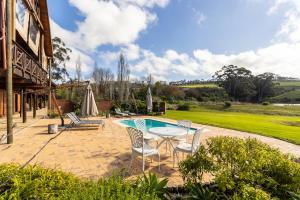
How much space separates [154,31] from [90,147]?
62.1ft

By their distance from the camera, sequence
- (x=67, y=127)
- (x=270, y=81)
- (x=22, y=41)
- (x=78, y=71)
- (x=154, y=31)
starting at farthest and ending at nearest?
(x=270, y=81), (x=78, y=71), (x=154, y=31), (x=22, y=41), (x=67, y=127)

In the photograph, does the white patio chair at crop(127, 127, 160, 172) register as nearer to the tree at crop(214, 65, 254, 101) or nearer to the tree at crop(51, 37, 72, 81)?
the tree at crop(51, 37, 72, 81)

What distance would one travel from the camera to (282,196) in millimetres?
3025

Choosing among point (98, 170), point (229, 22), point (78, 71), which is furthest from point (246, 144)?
point (78, 71)

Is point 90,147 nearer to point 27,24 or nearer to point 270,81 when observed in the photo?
point 27,24

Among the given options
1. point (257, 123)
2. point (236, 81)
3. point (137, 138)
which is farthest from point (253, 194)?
point (236, 81)

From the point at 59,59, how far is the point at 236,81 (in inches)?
1881

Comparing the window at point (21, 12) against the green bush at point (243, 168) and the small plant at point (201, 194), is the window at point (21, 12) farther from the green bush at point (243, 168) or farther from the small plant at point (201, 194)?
the small plant at point (201, 194)

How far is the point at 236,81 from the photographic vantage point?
5891cm

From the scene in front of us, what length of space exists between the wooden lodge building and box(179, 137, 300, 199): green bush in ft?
25.9

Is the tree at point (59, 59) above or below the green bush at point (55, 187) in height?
Result: above

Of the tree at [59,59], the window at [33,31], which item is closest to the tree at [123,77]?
the tree at [59,59]

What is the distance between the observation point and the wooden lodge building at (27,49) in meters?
8.64

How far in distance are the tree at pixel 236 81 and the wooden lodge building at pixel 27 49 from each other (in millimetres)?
49874
